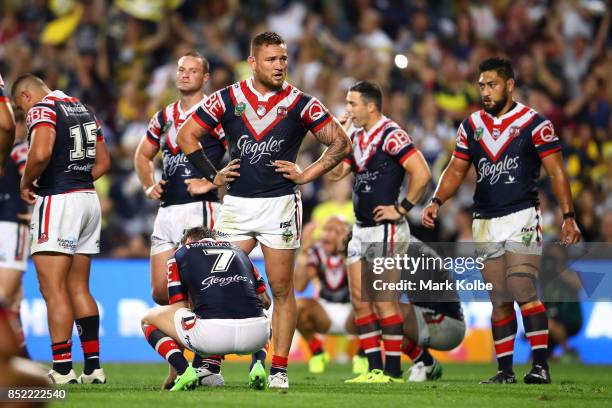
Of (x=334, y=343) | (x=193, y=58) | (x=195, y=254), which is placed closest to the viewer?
(x=195, y=254)

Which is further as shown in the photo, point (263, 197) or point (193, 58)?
point (193, 58)

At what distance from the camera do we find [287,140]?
8969mm

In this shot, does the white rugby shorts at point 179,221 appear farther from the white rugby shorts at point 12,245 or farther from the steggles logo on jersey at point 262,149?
the white rugby shorts at point 12,245

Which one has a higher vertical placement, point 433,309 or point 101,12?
point 101,12

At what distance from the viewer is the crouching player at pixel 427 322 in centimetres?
1105

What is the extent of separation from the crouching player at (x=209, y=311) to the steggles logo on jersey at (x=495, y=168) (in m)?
2.73

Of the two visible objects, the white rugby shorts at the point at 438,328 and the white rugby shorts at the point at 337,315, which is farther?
the white rugby shorts at the point at 337,315

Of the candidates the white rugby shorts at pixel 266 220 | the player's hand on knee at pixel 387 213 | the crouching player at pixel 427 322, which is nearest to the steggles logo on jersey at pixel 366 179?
the player's hand on knee at pixel 387 213

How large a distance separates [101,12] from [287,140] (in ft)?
37.9

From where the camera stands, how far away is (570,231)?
9797mm

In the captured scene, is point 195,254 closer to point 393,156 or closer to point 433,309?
point 393,156

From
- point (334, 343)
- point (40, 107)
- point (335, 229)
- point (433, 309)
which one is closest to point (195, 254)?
point (40, 107)

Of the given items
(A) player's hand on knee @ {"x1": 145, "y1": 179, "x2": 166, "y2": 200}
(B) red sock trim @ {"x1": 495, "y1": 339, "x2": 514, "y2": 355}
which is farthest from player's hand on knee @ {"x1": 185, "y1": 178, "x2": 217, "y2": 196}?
(B) red sock trim @ {"x1": 495, "y1": 339, "x2": 514, "y2": 355}

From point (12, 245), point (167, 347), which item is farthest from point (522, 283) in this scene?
point (12, 245)
